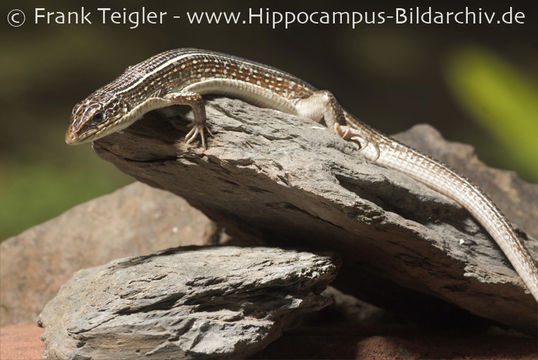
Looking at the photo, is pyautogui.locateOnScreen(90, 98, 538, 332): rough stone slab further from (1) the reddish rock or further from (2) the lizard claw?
(1) the reddish rock

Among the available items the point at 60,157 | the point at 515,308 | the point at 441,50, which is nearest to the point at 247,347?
the point at 515,308

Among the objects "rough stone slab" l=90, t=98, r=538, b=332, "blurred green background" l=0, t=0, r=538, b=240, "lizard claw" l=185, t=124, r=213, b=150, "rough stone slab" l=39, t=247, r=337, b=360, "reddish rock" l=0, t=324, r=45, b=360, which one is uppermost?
"blurred green background" l=0, t=0, r=538, b=240

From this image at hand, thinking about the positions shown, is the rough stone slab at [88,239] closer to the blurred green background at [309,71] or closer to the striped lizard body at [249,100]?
the blurred green background at [309,71]

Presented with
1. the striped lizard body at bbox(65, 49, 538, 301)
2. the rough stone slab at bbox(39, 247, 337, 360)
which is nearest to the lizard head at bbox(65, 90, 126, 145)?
the striped lizard body at bbox(65, 49, 538, 301)

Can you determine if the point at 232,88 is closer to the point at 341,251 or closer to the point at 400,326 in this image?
the point at 341,251

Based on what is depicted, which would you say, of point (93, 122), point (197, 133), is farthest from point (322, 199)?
point (93, 122)

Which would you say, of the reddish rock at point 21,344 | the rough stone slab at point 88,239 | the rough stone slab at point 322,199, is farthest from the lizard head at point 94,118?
the rough stone slab at point 88,239
